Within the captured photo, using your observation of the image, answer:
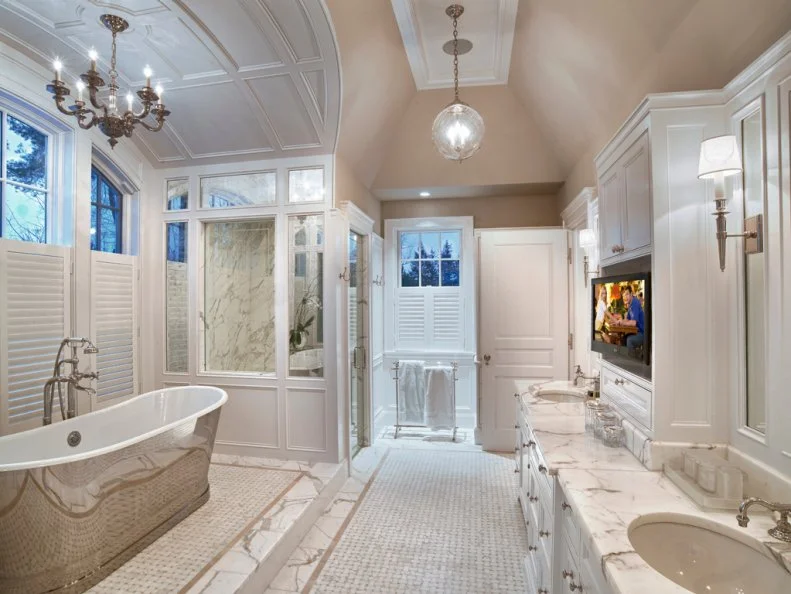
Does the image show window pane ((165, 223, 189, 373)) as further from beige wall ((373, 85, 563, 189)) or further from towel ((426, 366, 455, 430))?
towel ((426, 366, 455, 430))

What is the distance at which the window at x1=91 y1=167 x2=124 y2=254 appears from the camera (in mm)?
3223

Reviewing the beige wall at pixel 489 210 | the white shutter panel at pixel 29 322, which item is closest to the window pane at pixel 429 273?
the beige wall at pixel 489 210

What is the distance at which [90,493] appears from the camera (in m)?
1.89

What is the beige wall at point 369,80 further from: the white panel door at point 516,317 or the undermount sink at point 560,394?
the undermount sink at point 560,394

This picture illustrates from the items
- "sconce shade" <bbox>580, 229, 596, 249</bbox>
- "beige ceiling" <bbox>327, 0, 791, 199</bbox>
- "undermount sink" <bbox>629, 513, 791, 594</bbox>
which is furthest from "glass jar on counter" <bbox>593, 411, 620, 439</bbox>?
"beige ceiling" <bbox>327, 0, 791, 199</bbox>

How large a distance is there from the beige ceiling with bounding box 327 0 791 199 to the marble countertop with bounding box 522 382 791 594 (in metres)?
1.54

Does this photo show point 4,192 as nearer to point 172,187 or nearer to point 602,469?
point 172,187

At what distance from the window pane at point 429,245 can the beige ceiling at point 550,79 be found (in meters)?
0.60

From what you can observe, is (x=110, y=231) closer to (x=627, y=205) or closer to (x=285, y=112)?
(x=285, y=112)

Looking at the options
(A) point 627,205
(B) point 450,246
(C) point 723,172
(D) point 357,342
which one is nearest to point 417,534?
(D) point 357,342

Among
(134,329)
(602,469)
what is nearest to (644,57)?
(602,469)

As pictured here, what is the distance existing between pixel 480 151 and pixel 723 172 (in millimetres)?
2786

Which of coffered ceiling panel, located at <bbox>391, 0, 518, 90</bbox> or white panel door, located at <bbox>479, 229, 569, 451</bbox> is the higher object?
coffered ceiling panel, located at <bbox>391, 0, 518, 90</bbox>

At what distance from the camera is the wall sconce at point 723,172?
1339mm
